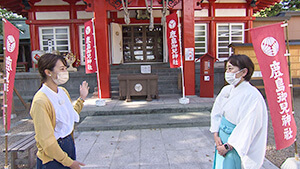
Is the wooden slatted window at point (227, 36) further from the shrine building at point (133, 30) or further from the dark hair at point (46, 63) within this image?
the dark hair at point (46, 63)

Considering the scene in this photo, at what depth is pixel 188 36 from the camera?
7441 mm

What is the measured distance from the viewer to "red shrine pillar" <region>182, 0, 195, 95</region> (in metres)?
7.32

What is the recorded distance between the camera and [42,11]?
31.8ft

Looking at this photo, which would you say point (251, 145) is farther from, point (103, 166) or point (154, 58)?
point (154, 58)

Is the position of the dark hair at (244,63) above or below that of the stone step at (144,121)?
above

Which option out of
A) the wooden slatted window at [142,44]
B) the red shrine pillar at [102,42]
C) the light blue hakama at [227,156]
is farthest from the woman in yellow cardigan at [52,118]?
the wooden slatted window at [142,44]

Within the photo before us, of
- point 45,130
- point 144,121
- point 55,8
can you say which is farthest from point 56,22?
point 45,130

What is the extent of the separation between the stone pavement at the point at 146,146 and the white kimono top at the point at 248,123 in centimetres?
145

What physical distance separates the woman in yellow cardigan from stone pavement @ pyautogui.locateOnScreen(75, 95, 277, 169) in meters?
1.67

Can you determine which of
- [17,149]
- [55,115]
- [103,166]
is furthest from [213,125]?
[17,149]

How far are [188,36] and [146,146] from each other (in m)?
4.91

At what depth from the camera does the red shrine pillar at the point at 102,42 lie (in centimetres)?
723

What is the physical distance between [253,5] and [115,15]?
283 inches

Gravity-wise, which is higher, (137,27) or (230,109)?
(137,27)
